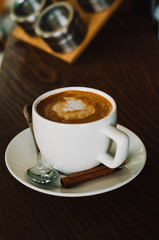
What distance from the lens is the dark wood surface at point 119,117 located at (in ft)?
1.75

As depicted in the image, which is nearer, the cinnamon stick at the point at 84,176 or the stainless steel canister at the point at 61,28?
the cinnamon stick at the point at 84,176

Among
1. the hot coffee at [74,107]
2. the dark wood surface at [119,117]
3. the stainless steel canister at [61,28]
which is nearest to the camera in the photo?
the dark wood surface at [119,117]

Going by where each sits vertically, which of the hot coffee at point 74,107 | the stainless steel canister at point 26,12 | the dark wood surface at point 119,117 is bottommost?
the dark wood surface at point 119,117

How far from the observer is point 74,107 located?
0.68m

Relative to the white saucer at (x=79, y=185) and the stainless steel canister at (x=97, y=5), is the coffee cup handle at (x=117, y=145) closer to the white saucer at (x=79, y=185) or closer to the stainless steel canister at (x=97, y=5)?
the white saucer at (x=79, y=185)

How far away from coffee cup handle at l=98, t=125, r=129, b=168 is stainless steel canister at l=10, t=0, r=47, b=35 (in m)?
0.98

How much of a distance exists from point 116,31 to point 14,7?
1.58ft

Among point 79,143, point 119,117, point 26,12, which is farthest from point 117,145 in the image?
point 26,12

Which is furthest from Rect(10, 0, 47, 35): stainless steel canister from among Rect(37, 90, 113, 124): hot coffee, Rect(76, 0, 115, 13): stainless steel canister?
Rect(37, 90, 113, 124): hot coffee

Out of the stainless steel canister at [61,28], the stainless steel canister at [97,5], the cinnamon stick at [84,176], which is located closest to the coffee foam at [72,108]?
the cinnamon stick at [84,176]

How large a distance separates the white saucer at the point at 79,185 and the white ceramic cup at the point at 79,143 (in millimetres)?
30

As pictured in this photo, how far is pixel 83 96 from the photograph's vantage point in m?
0.72

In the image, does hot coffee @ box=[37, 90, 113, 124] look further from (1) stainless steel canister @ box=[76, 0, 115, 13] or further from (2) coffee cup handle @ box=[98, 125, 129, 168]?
(1) stainless steel canister @ box=[76, 0, 115, 13]

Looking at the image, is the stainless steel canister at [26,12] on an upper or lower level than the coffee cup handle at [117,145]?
upper
